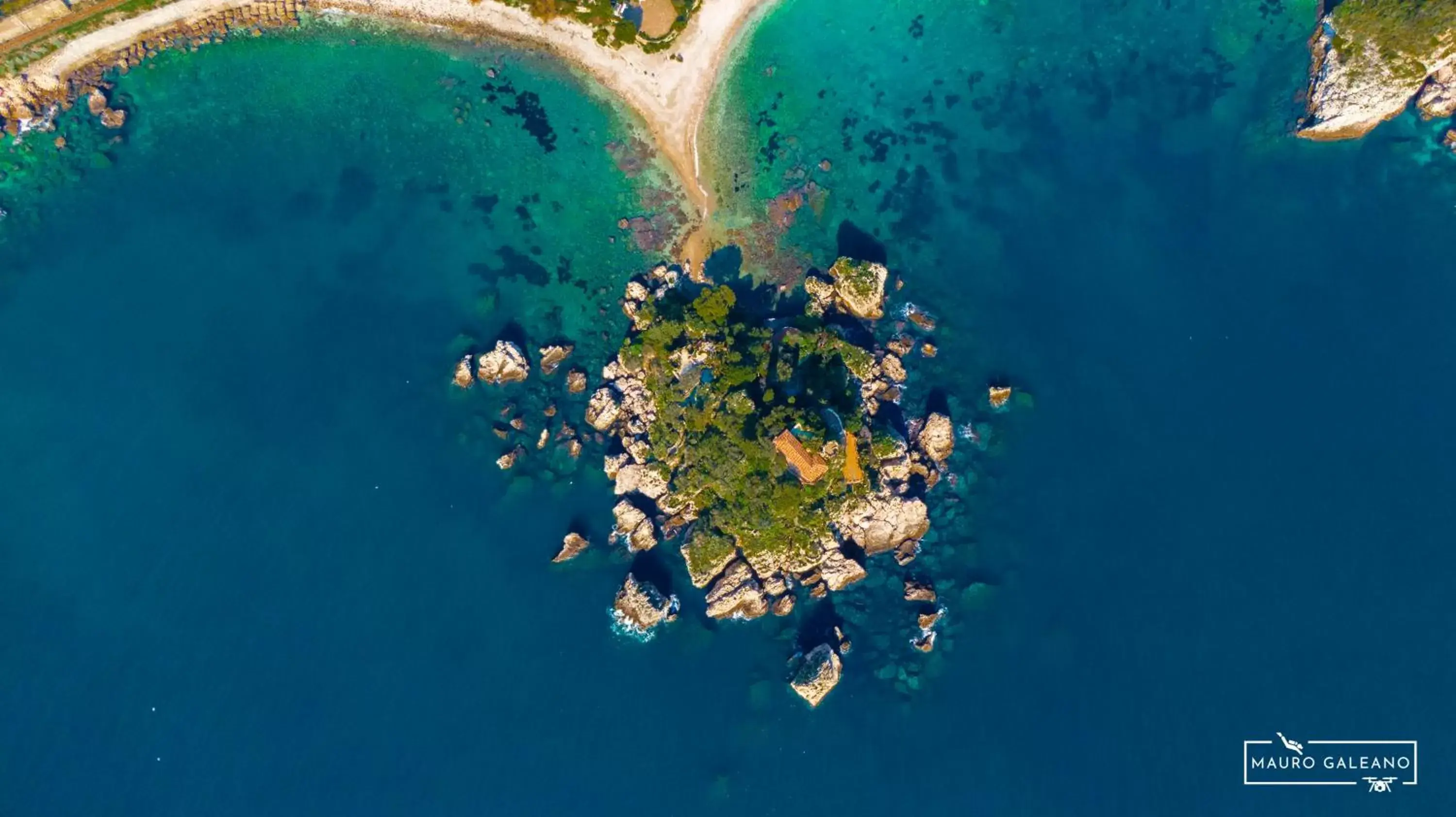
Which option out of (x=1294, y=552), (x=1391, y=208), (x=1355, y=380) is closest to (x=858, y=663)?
(x=1294, y=552)

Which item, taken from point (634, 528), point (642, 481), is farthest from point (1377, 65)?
point (634, 528)

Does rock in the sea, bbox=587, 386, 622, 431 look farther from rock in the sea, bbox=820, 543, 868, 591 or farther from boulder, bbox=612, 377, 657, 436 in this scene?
rock in the sea, bbox=820, 543, 868, 591

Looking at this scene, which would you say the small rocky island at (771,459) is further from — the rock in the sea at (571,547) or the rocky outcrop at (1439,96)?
the rocky outcrop at (1439,96)

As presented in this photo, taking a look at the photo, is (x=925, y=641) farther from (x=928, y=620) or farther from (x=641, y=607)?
(x=641, y=607)

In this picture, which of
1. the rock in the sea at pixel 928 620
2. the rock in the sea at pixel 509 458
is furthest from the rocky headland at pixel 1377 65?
the rock in the sea at pixel 509 458

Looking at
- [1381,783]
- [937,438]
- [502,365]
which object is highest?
[937,438]

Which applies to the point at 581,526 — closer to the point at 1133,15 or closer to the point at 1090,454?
the point at 1090,454
